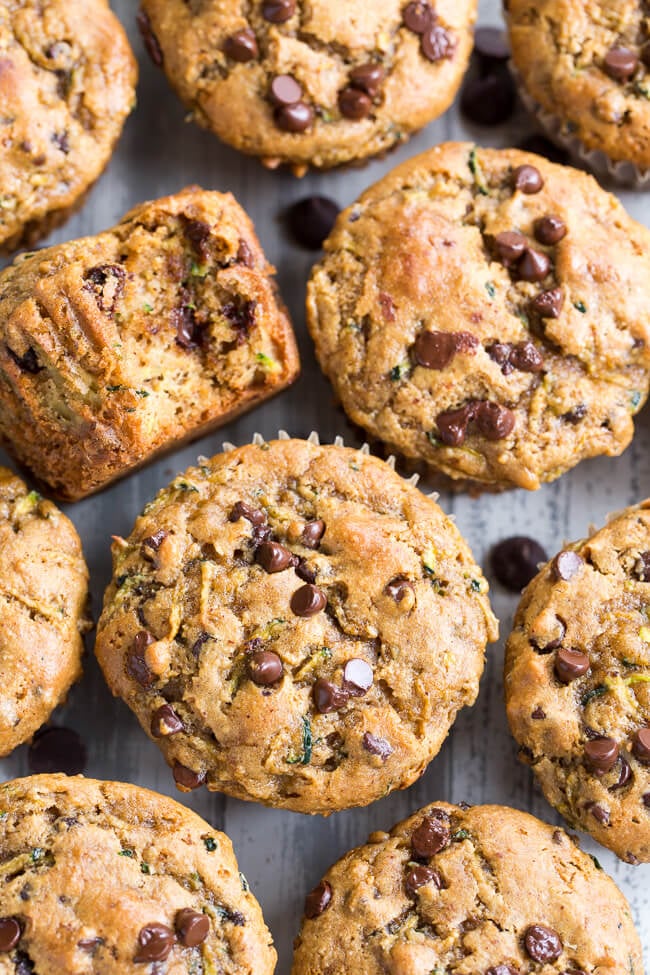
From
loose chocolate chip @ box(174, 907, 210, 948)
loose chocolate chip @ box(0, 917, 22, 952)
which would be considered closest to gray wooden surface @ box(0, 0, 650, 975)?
loose chocolate chip @ box(174, 907, 210, 948)

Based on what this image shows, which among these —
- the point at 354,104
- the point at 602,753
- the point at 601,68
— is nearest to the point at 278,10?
the point at 354,104

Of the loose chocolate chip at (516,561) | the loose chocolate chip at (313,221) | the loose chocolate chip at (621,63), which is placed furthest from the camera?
the loose chocolate chip at (313,221)

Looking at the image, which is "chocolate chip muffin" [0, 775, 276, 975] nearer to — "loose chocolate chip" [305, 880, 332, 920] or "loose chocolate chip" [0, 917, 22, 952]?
"loose chocolate chip" [0, 917, 22, 952]

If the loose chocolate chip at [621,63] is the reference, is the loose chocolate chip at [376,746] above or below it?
below

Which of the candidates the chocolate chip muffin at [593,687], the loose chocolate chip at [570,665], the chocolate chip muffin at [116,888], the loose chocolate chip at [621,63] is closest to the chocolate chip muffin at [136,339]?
the chocolate chip muffin at [116,888]

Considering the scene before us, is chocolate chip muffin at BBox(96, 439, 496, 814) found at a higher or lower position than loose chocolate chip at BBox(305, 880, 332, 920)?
higher

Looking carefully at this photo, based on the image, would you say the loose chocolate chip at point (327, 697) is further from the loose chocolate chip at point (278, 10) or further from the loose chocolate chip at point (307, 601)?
the loose chocolate chip at point (278, 10)

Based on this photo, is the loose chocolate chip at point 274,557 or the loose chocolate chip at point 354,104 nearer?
the loose chocolate chip at point 274,557
